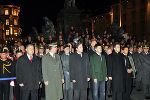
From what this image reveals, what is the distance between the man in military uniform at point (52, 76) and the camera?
6.98 m

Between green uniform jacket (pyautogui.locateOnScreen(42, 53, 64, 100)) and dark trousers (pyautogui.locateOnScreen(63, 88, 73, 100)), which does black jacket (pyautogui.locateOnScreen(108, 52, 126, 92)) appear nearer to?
dark trousers (pyautogui.locateOnScreen(63, 88, 73, 100))

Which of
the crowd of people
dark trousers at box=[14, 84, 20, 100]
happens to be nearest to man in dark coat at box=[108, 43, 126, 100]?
the crowd of people

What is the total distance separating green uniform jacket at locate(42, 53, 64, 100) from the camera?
6.99 m

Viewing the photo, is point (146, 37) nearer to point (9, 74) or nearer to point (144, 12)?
point (144, 12)

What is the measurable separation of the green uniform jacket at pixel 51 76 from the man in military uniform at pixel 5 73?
1.49m

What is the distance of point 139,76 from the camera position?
946 centimetres

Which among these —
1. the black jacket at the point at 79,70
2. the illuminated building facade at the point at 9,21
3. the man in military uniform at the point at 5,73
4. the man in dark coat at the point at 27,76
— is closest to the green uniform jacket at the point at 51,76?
the man in dark coat at the point at 27,76

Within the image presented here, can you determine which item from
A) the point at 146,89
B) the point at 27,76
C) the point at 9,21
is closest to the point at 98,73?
the point at 27,76

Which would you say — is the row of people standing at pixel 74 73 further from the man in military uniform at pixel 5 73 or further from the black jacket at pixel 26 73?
the man in military uniform at pixel 5 73

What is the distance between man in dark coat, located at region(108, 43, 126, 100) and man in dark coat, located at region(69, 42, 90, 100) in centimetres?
111

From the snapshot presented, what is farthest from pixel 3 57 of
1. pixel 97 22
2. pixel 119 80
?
pixel 97 22

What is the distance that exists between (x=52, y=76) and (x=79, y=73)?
1.04m

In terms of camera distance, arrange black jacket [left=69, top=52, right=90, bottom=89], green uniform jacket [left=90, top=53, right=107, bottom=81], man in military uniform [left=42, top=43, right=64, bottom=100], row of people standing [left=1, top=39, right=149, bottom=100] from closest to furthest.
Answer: row of people standing [left=1, top=39, right=149, bottom=100], man in military uniform [left=42, top=43, right=64, bottom=100], black jacket [left=69, top=52, right=90, bottom=89], green uniform jacket [left=90, top=53, right=107, bottom=81]

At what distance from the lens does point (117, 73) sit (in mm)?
7809
